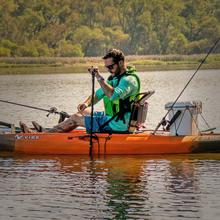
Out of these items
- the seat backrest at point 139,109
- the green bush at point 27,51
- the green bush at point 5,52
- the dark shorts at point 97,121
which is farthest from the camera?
the green bush at point 27,51

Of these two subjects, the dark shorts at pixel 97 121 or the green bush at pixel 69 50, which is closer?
the dark shorts at pixel 97 121

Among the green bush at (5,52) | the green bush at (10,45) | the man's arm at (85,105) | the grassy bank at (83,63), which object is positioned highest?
the green bush at (10,45)

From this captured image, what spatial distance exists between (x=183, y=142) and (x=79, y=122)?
174 centimetres

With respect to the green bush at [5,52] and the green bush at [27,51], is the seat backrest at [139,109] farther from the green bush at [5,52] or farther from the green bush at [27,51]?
the green bush at [27,51]

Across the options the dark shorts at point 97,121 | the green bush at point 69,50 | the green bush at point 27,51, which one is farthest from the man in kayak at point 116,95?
the green bush at point 27,51

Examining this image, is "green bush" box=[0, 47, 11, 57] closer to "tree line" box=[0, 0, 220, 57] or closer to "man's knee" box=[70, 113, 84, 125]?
"tree line" box=[0, 0, 220, 57]

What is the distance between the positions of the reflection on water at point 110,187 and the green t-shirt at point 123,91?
520 mm

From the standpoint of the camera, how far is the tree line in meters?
107

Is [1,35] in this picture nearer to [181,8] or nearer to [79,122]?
[181,8]

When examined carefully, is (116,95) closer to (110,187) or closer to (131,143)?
(131,143)

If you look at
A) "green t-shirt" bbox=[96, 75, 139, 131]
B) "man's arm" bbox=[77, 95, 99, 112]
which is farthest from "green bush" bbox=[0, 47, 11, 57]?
"green t-shirt" bbox=[96, 75, 139, 131]

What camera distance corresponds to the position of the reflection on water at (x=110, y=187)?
11.0 metres

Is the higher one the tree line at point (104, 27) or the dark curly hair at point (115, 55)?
the tree line at point (104, 27)

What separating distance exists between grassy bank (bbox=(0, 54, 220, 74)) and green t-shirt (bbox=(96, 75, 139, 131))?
69905mm
